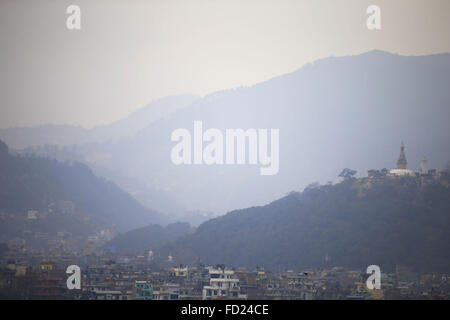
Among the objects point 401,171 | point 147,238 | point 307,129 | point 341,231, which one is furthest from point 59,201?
point 307,129

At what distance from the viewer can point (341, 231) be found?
136 ft

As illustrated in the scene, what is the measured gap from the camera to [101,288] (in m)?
28.9

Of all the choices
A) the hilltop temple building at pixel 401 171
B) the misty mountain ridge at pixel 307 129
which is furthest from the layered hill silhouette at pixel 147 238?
the hilltop temple building at pixel 401 171

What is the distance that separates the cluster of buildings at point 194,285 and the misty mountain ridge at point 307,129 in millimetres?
22998

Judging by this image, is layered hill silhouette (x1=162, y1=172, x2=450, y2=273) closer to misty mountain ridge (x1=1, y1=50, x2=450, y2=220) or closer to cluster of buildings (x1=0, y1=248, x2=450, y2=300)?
cluster of buildings (x1=0, y1=248, x2=450, y2=300)

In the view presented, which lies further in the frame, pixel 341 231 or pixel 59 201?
pixel 59 201

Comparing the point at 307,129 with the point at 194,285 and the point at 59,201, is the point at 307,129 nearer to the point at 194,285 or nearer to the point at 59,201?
the point at 59,201

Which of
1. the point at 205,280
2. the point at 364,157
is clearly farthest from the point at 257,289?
the point at 364,157

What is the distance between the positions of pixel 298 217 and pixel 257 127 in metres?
20.6

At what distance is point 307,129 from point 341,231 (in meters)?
28.0

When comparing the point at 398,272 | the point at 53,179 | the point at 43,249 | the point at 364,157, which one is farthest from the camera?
the point at 364,157
